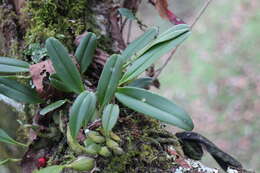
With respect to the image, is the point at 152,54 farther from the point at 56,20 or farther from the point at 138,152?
the point at 56,20

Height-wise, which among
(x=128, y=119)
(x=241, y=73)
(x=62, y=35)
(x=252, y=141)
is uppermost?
(x=62, y=35)

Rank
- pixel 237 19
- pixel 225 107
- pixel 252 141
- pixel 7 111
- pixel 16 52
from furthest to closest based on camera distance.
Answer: pixel 237 19
pixel 225 107
pixel 252 141
pixel 7 111
pixel 16 52

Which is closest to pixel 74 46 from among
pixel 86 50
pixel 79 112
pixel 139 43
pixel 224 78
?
pixel 86 50

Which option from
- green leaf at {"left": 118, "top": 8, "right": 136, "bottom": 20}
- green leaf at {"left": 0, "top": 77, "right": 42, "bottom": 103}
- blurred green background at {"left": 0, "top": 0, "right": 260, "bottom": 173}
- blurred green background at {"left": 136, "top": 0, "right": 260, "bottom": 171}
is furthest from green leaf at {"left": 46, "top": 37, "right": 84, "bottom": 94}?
blurred green background at {"left": 136, "top": 0, "right": 260, "bottom": 171}

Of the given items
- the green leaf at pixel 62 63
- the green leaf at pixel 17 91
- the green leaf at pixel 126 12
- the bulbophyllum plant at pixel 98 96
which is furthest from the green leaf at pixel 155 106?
the green leaf at pixel 126 12

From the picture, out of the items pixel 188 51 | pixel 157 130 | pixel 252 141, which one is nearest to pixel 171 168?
pixel 157 130

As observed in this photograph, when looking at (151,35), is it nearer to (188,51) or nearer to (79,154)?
(79,154)
